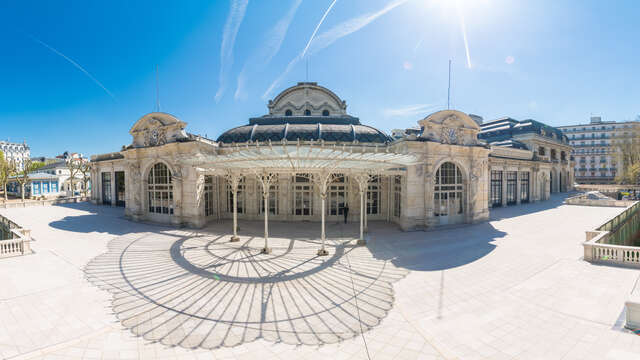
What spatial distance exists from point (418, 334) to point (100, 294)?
31.3 ft

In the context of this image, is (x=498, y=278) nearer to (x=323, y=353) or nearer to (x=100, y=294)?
(x=323, y=353)

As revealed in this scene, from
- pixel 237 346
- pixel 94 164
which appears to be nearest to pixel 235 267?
pixel 237 346

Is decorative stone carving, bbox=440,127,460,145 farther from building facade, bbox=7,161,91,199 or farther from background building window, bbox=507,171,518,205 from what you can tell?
building facade, bbox=7,161,91,199

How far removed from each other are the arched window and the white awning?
8410 millimetres

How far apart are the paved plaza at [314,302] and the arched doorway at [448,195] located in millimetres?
4529

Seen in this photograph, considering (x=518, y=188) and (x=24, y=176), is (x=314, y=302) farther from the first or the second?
(x=24, y=176)

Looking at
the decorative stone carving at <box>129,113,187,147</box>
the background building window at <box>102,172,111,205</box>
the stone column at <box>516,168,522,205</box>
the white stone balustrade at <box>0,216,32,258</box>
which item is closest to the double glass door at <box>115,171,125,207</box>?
the background building window at <box>102,172,111,205</box>

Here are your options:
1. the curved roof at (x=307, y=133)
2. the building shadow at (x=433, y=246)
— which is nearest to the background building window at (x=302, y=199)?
the curved roof at (x=307, y=133)

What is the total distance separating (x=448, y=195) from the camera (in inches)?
701

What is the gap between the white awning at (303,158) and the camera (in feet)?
31.0

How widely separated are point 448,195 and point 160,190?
22568mm

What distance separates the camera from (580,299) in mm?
6980

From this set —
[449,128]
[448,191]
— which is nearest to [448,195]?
[448,191]

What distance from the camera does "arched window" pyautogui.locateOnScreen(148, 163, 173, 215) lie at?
18.8 metres
